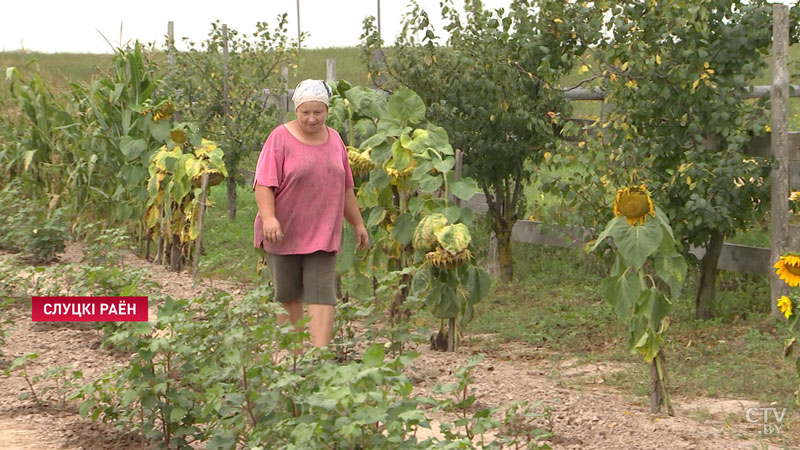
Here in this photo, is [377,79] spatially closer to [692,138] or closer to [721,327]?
[692,138]

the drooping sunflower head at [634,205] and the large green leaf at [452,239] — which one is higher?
the drooping sunflower head at [634,205]

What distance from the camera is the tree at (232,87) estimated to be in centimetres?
1229

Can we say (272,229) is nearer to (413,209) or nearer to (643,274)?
(413,209)

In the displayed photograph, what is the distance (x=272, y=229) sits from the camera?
4.92m

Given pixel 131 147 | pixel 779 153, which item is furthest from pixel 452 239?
pixel 131 147

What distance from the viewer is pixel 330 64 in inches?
434

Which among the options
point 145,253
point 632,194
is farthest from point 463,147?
point 632,194

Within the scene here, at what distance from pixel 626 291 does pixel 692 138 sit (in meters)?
2.55

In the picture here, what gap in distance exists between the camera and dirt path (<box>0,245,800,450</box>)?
4410 mm

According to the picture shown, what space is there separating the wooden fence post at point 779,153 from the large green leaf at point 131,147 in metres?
4.66

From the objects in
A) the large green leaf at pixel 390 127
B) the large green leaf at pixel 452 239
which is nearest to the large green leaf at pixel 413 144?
the large green leaf at pixel 390 127

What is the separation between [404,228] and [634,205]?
1.77 meters

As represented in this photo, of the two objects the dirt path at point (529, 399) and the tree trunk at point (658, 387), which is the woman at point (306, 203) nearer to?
the dirt path at point (529, 399)

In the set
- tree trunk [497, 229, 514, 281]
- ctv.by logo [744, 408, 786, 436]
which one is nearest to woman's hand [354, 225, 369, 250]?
ctv.by logo [744, 408, 786, 436]
